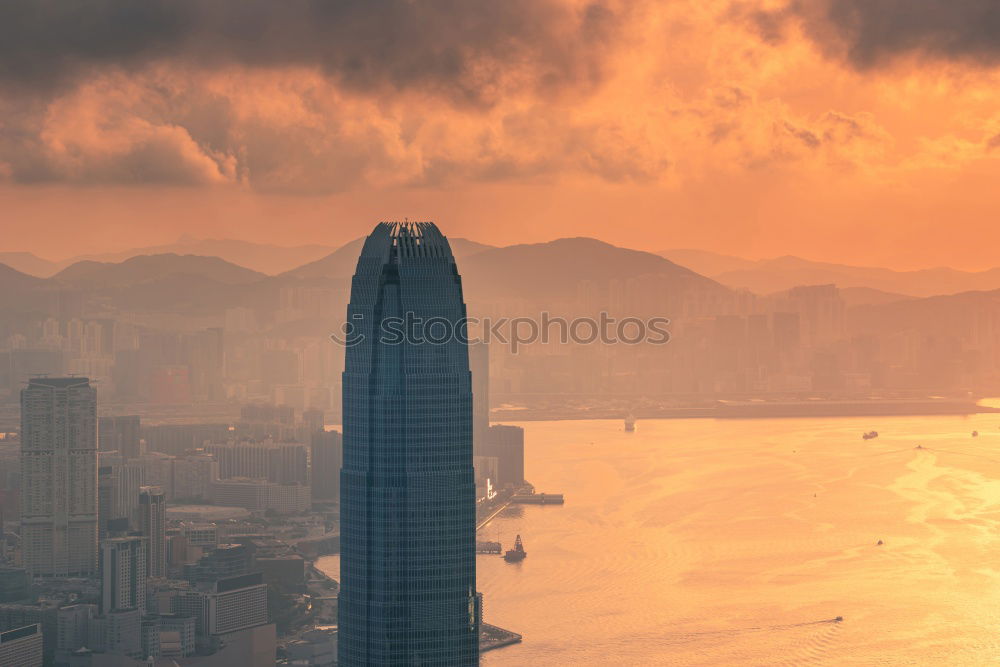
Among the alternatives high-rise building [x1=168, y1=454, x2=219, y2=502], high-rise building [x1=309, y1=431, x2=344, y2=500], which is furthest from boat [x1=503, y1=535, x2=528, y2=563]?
high-rise building [x1=168, y1=454, x2=219, y2=502]

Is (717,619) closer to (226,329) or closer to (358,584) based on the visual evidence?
(358,584)

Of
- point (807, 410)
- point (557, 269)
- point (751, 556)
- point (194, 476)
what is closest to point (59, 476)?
point (194, 476)

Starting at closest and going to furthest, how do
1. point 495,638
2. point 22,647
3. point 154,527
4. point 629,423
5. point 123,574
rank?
point 22,647, point 495,638, point 123,574, point 154,527, point 629,423

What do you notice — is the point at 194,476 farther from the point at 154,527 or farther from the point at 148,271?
the point at 154,527

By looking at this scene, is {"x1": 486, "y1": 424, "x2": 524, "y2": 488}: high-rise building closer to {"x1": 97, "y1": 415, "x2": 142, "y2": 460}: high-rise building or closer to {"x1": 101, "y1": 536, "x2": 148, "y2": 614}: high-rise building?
{"x1": 97, "y1": 415, "x2": 142, "y2": 460}: high-rise building

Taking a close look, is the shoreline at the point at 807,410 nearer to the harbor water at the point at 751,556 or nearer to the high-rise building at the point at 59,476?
the harbor water at the point at 751,556
